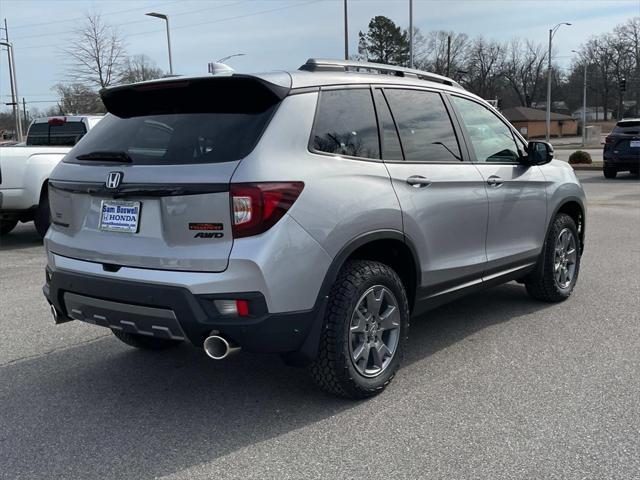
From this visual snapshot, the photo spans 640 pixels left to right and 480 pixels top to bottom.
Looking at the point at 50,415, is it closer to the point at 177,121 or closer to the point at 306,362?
the point at 306,362

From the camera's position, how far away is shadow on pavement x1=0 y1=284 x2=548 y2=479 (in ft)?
10.3

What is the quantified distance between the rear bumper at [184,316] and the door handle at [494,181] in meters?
1.93

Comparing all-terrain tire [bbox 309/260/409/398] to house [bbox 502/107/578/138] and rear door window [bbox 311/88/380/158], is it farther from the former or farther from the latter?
house [bbox 502/107/578/138]

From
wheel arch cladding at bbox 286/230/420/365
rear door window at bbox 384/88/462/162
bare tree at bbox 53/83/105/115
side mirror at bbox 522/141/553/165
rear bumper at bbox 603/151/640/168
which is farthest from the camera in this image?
bare tree at bbox 53/83/105/115

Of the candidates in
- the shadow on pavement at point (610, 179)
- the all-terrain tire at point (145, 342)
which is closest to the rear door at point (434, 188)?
the all-terrain tire at point (145, 342)

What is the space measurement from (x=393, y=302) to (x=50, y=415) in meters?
2.04

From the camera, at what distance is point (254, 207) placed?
309cm

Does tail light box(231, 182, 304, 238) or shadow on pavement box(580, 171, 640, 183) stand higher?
tail light box(231, 182, 304, 238)

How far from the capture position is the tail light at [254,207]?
308 centimetres

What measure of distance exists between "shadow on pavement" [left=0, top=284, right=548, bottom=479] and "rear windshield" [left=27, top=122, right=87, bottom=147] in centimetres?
645

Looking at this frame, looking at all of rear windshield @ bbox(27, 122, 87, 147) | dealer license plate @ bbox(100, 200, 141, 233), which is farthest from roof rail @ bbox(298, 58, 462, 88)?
rear windshield @ bbox(27, 122, 87, 147)

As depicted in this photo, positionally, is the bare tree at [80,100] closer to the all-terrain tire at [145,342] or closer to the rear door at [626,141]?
the rear door at [626,141]

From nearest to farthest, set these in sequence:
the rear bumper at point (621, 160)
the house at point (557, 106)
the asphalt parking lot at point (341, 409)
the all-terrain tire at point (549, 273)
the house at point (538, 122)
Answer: the asphalt parking lot at point (341, 409) → the all-terrain tire at point (549, 273) → the rear bumper at point (621, 160) → the house at point (538, 122) → the house at point (557, 106)

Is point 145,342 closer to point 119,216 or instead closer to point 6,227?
point 119,216
